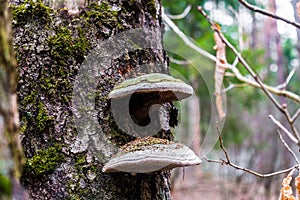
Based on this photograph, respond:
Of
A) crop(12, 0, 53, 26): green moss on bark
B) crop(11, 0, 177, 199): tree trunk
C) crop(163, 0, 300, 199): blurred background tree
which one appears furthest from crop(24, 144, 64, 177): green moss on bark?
crop(163, 0, 300, 199): blurred background tree

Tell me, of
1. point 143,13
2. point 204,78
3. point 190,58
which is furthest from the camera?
point 204,78

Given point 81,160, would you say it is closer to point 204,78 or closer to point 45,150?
point 45,150

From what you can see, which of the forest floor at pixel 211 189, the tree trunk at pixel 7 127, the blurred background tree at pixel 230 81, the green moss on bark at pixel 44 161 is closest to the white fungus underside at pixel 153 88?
the green moss on bark at pixel 44 161

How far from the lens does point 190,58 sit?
5.28 m

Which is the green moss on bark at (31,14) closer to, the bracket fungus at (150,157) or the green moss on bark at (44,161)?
the green moss on bark at (44,161)

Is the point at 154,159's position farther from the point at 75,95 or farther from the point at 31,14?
the point at 31,14

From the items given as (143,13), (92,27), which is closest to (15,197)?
(92,27)

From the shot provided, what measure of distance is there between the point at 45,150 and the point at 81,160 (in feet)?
0.43

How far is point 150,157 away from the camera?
3.82ft

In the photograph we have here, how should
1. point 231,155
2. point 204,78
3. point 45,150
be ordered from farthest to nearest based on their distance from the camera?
point 231,155 < point 204,78 < point 45,150

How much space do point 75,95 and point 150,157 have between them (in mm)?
408

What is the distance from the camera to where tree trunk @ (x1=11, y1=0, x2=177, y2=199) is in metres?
1.32

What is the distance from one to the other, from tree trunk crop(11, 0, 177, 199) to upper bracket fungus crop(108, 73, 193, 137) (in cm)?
3

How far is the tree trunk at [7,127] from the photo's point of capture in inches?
22.6
